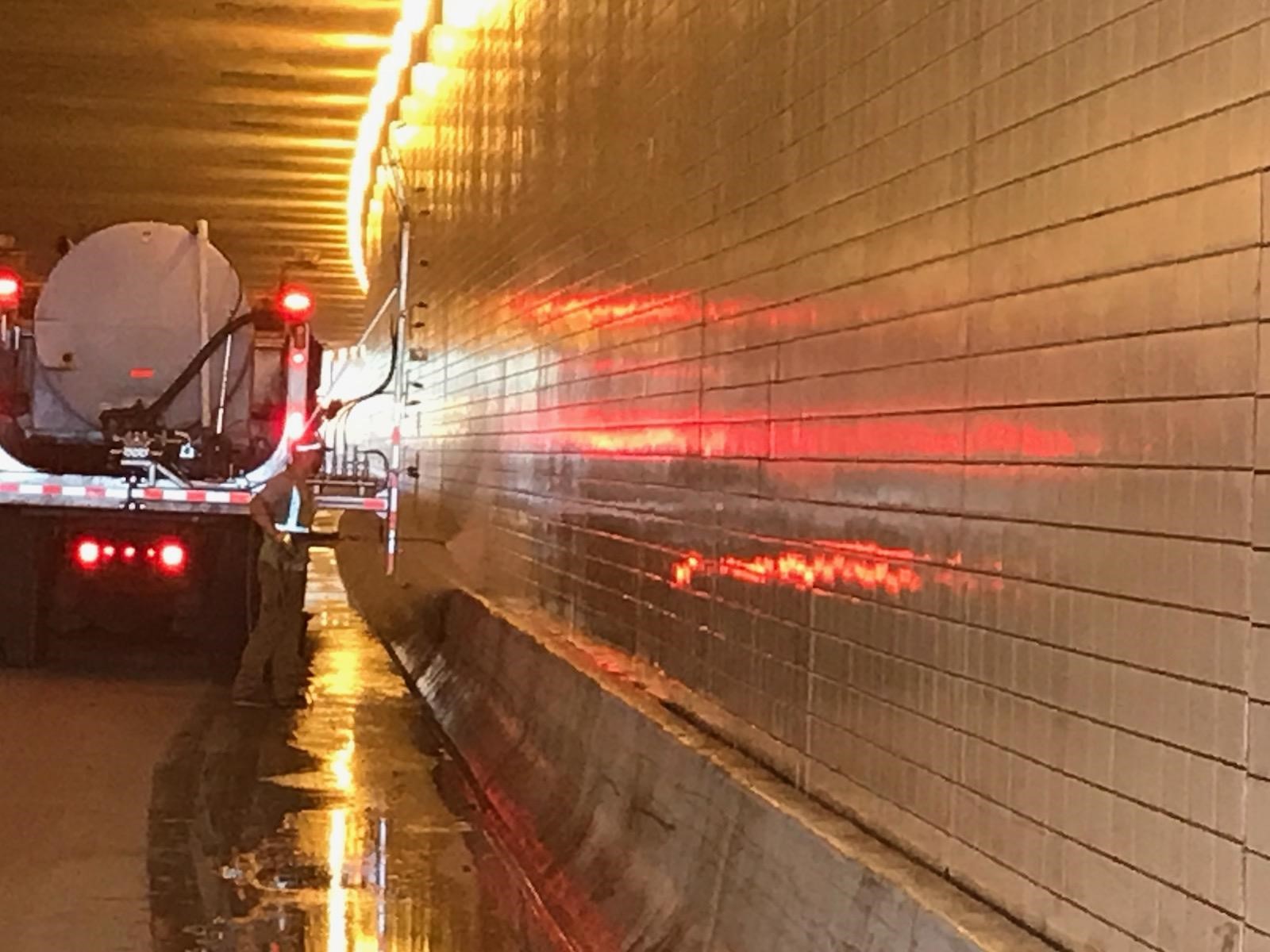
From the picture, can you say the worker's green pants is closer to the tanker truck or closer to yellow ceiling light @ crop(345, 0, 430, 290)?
the tanker truck

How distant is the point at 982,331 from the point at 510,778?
562 cm

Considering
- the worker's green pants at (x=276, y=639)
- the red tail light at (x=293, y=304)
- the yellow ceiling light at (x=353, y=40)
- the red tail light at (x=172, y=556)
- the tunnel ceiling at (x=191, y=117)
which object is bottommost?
the worker's green pants at (x=276, y=639)

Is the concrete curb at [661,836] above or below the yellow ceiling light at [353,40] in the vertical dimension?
below

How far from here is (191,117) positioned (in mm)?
21672

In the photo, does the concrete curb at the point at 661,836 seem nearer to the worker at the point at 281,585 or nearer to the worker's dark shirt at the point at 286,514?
the worker at the point at 281,585

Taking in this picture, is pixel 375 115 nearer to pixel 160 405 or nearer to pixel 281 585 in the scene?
pixel 160 405

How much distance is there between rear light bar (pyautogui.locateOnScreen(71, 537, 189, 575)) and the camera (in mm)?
14906

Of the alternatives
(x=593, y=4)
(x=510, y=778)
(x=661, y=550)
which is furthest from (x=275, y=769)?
(x=593, y=4)

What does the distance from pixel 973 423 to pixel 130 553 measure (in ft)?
36.4

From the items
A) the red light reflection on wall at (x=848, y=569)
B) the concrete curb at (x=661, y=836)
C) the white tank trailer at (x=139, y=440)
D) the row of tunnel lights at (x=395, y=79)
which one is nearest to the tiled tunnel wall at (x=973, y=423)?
the red light reflection on wall at (x=848, y=569)

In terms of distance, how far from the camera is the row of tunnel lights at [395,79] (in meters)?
16.2

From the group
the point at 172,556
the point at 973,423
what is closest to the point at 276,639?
the point at 172,556

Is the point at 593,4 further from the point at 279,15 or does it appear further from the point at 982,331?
the point at 279,15

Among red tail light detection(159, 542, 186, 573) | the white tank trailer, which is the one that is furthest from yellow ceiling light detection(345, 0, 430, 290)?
red tail light detection(159, 542, 186, 573)
